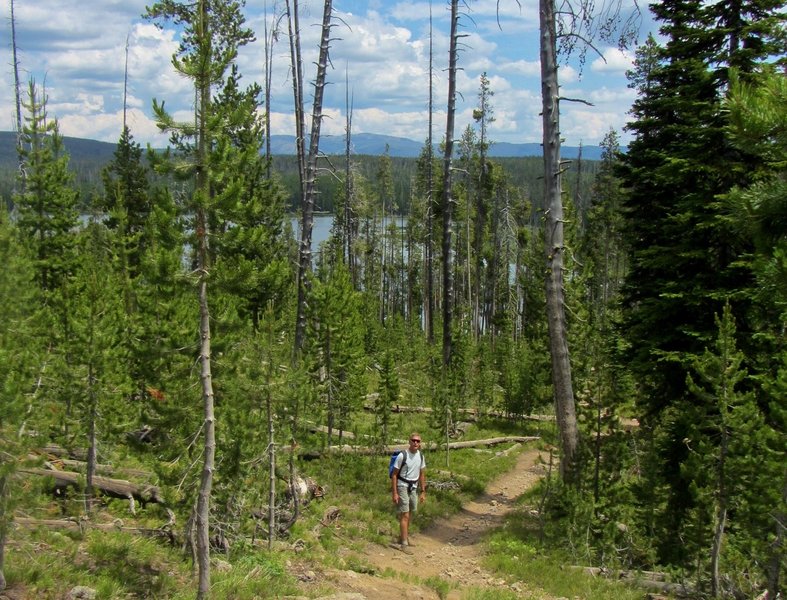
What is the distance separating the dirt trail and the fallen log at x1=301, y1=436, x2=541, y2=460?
230cm

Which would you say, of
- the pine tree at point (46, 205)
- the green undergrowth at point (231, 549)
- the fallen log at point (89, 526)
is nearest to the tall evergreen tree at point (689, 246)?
the green undergrowth at point (231, 549)

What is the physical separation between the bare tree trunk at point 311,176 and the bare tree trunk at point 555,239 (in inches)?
277

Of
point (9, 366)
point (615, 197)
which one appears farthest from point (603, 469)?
point (615, 197)

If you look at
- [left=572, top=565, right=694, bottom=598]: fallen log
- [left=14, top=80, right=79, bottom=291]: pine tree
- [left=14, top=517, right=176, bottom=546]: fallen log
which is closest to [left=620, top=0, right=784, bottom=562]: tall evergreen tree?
[left=572, top=565, right=694, bottom=598]: fallen log

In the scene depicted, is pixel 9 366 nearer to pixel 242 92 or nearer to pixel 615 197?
pixel 242 92

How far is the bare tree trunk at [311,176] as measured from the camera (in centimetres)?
1548

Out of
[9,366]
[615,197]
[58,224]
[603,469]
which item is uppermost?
[615,197]

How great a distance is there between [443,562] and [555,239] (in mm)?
5941

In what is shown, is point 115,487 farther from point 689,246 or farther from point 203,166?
point 689,246

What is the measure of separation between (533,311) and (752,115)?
79.0 ft

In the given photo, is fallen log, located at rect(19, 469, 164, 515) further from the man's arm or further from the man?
the man

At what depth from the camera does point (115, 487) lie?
10375 mm

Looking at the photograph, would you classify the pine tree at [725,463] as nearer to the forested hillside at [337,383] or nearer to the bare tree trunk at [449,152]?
the forested hillside at [337,383]

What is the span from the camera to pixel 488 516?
13508 millimetres
